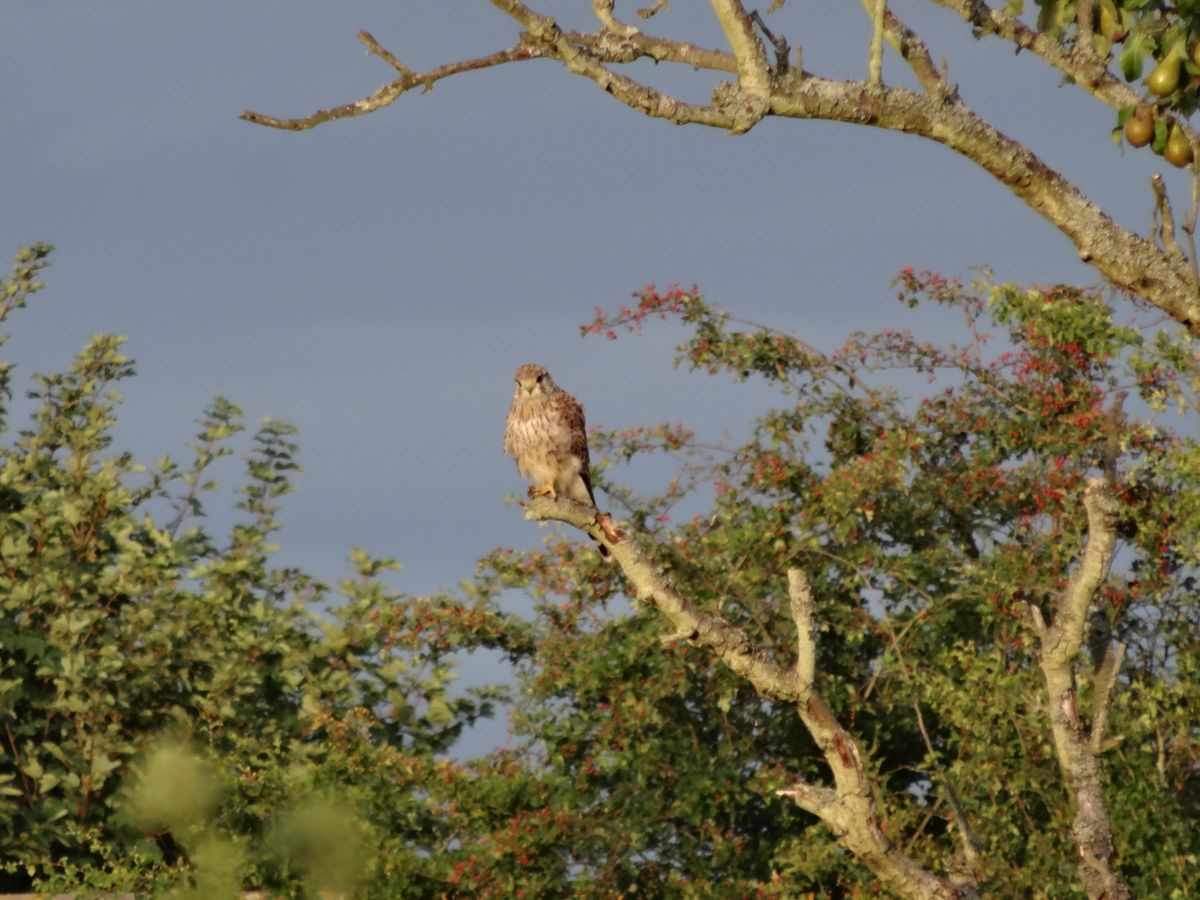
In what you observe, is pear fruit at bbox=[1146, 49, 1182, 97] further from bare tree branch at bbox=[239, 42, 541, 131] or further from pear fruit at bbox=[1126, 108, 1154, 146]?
Result: bare tree branch at bbox=[239, 42, 541, 131]

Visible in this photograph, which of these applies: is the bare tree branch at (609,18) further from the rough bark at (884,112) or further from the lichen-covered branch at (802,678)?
the lichen-covered branch at (802,678)

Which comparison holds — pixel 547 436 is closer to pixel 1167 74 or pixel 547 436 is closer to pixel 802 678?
pixel 802 678

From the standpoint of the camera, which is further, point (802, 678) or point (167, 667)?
point (167, 667)

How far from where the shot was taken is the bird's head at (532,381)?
14.1m

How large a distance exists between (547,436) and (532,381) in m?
0.55

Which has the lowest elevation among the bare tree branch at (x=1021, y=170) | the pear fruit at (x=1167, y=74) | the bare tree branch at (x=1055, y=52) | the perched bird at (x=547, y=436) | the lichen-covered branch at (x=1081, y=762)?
the lichen-covered branch at (x=1081, y=762)

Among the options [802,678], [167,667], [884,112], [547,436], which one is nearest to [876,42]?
[884,112]

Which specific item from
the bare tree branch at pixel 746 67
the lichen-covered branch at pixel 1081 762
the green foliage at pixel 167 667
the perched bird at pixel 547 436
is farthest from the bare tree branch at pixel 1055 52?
the green foliage at pixel 167 667

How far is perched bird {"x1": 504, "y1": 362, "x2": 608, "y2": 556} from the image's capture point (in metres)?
13.8

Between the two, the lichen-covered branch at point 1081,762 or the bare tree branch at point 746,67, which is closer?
the bare tree branch at point 746,67

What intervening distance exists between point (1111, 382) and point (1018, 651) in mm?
2994

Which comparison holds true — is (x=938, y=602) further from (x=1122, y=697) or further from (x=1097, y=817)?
(x=1097, y=817)

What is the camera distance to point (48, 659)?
19.0 meters

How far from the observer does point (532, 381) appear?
14.1 metres
